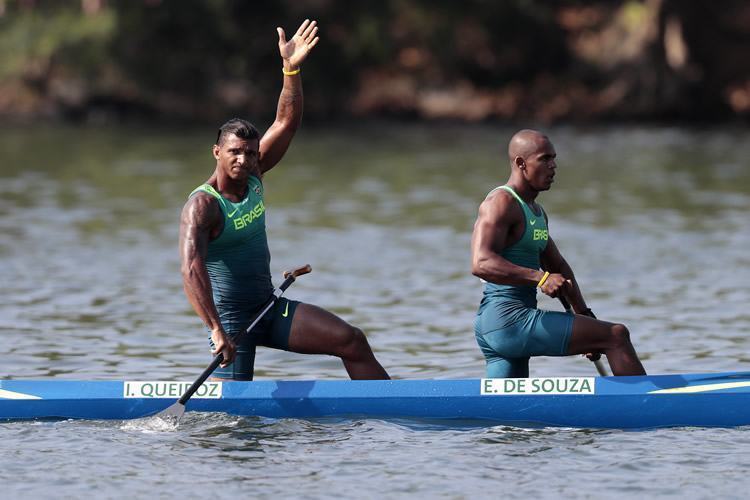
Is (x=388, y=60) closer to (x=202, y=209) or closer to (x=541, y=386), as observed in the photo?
(x=541, y=386)

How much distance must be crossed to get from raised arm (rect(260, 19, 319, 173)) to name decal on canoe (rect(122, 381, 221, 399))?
1527mm

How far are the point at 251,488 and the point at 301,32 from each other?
357 cm

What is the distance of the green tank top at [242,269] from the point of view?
9477 mm

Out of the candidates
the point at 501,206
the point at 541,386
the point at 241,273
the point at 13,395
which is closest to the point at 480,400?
the point at 541,386

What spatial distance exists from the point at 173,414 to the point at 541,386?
2.38 metres

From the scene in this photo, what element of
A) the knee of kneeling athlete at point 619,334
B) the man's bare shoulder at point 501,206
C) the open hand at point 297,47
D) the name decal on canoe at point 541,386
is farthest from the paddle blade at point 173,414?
the knee of kneeling athlete at point 619,334

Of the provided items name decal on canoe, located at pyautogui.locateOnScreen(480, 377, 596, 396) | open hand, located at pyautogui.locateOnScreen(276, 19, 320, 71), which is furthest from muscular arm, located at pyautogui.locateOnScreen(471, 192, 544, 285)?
open hand, located at pyautogui.locateOnScreen(276, 19, 320, 71)

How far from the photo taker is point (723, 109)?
47.0 m

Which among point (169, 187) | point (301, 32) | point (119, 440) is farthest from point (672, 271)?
point (169, 187)

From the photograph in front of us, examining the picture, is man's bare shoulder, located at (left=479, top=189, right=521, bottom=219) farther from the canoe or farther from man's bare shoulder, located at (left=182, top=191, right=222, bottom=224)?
man's bare shoulder, located at (left=182, top=191, right=222, bottom=224)

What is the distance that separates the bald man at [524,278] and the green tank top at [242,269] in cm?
142

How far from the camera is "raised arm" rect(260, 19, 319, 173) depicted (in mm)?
9891

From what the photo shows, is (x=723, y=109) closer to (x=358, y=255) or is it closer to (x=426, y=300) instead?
(x=358, y=255)

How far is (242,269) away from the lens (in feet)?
31.3
